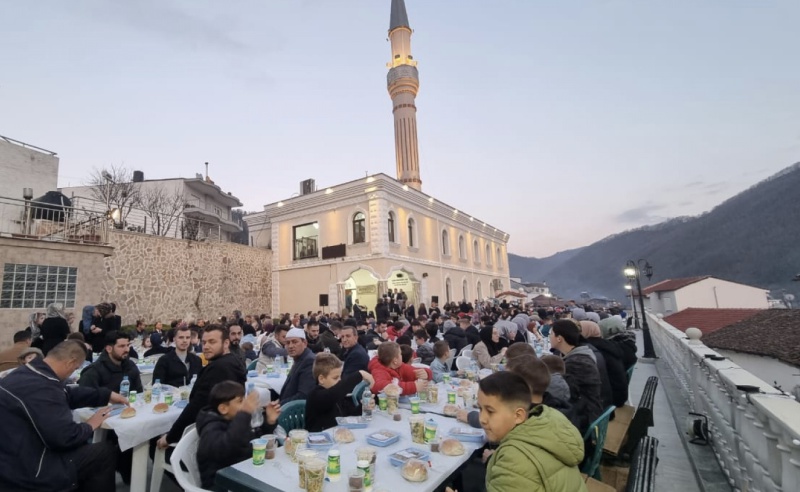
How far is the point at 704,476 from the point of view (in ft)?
12.3

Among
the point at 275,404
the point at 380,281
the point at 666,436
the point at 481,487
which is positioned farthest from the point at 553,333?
the point at 380,281

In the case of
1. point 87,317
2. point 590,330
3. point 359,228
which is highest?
point 359,228

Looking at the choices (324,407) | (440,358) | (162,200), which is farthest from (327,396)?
(162,200)

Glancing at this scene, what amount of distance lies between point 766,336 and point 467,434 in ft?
71.4

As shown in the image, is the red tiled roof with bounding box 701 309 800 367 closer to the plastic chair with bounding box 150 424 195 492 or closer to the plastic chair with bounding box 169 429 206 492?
the plastic chair with bounding box 169 429 206 492

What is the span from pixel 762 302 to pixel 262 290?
45304mm

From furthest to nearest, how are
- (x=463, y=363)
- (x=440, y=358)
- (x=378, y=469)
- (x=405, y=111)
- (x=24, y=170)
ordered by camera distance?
(x=405, y=111)
(x=24, y=170)
(x=463, y=363)
(x=440, y=358)
(x=378, y=469)

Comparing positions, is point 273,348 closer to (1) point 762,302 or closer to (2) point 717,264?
(1) point 762,302

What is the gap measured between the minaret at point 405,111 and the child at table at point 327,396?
26.4 meters

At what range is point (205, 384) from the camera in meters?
3.52

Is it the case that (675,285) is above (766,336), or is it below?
above

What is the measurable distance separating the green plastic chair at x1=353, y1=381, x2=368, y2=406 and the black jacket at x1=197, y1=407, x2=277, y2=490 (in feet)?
4.08

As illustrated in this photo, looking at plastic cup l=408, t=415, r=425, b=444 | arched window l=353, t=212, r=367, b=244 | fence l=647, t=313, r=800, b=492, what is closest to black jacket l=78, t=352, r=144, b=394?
plastic cup l=408, t=415, r=425, b=444

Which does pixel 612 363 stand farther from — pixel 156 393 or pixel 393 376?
pixel 156 393
